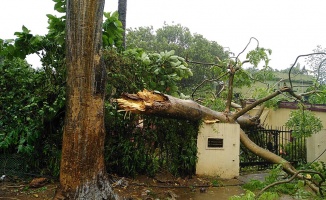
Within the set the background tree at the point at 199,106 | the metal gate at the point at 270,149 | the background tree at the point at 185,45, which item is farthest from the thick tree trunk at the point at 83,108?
the background tree at the point at 185,45

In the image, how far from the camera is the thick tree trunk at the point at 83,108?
354cm

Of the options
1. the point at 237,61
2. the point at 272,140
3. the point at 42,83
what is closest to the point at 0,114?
the point at 42,83

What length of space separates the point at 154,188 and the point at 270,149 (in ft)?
17.3

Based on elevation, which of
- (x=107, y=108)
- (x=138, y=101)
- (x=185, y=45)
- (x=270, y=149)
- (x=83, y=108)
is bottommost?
(x=270, y=149)

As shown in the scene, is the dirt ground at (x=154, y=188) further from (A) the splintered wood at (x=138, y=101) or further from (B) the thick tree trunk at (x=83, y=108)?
(A) the splintered wood at (x=138, y=101)

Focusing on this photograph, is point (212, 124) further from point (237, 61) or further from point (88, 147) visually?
point (88, 147)

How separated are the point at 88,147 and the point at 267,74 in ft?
18.7

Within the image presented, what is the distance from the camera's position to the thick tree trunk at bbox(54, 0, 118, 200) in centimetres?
354

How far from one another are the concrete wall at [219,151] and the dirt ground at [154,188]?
0.80 feet

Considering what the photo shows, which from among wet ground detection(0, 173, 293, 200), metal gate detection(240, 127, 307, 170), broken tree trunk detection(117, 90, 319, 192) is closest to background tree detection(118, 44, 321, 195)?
broken tree trunk detection(117, 90, 319, 192)

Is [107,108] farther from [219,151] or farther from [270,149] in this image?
[270,149]

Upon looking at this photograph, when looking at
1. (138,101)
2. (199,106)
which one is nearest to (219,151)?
(199,106)

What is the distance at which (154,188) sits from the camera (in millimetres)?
5410

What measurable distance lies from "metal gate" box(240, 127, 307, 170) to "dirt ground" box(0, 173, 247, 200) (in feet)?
6.35
